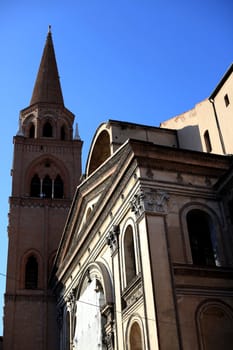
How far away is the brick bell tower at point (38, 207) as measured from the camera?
80.8 feet

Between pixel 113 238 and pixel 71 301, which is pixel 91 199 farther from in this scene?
pixel 71 301

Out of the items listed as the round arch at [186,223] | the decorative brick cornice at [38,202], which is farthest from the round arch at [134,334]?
the decorative brick cornice at [38,202]

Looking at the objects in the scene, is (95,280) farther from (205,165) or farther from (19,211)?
(19,211)

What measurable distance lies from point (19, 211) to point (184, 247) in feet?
52.1

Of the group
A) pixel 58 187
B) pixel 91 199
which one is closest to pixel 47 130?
pixel 58 187

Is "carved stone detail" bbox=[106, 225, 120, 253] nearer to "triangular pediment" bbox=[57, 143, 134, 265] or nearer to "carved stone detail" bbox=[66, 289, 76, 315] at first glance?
"triangular pediment" bbox=[57, 143, 134, 265]

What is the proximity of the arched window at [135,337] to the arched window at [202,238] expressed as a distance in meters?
2.49

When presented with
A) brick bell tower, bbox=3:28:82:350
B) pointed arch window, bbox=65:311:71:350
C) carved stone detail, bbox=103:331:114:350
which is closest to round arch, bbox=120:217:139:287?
carved stone detail, bbox=103:331:114:350

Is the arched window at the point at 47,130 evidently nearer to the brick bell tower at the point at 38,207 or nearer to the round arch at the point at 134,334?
the brick bell tower at the point at 38,207

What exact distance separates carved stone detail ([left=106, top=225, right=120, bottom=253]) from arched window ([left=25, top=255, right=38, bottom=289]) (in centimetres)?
1092

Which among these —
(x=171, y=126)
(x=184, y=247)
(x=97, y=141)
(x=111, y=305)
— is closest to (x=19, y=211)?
(x=97, y=141)

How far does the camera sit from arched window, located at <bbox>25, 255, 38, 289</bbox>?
85.9ft

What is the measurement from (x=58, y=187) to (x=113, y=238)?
46.1ft

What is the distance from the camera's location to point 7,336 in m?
23.9
